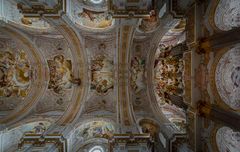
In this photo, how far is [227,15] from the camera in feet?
21.7

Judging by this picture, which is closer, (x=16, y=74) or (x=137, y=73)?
(x=137, y=73)

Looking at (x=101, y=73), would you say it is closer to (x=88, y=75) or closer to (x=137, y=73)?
(x=88, y=75)

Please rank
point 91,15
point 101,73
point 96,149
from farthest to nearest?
point 101,73, point 91,15, point 96,149

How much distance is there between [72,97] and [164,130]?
5.40 m

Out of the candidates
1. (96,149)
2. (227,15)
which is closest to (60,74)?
(96,149)

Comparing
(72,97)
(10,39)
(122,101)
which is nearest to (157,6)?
(122,101)

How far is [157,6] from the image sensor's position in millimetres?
9406

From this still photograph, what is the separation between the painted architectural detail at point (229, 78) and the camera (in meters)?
6.22

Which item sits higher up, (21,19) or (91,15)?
(91,15)

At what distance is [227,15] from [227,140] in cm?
410

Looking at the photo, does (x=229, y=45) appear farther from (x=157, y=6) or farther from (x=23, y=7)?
(x=23, y=7)

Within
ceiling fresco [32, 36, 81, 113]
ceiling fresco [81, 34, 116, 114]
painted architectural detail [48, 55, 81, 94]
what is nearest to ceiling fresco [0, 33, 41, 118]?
ceiling fresco [32, 36, 81, 113]

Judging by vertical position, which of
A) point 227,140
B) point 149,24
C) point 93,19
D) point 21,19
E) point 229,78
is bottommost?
point 227,140

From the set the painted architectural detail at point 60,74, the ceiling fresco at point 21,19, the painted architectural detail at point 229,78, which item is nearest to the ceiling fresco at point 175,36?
the painted architectural detail at point 229,78
